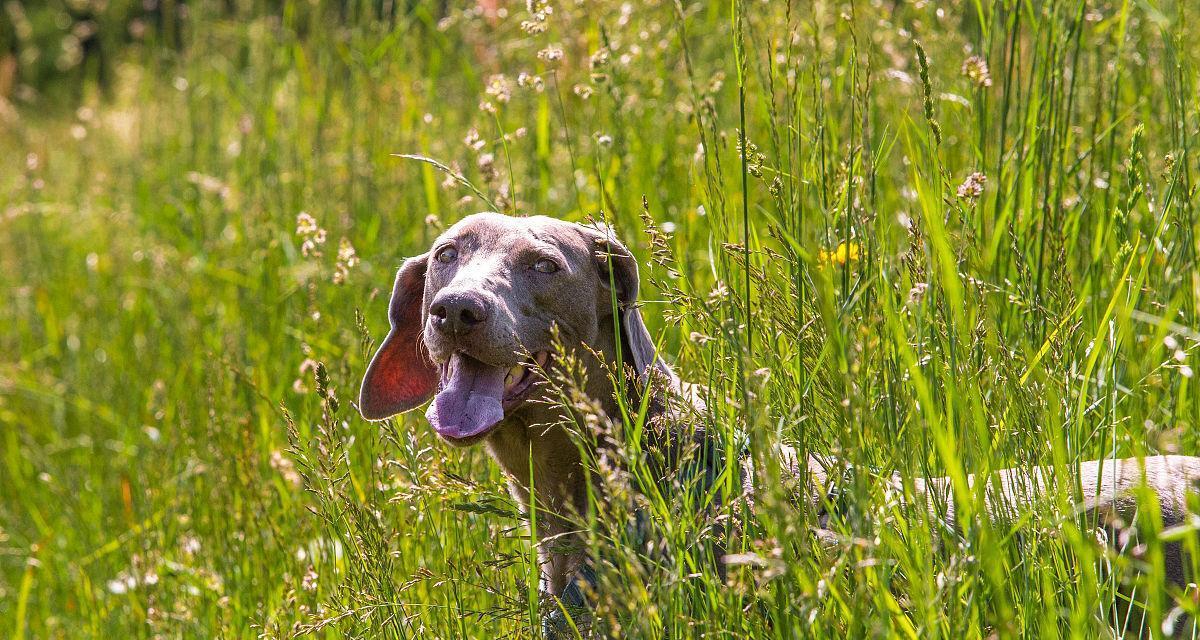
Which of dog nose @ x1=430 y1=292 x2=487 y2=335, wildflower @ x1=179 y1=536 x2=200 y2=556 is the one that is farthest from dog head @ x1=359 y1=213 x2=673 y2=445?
wildflower @ x1=179 y1=536 x2=200 y2=556

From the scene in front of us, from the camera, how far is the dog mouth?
262 centimetres

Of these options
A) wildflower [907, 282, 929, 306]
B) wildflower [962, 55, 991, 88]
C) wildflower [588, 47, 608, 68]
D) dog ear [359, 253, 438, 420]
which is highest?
wildflower [588, 47, 608, 68]

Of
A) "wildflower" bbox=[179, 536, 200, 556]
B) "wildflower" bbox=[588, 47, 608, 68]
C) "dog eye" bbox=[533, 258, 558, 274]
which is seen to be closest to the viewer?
"wildflower" bbox=[588, 47, 608, 68]

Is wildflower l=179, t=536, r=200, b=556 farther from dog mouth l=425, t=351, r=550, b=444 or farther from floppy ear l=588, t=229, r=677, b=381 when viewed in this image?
floppy ear l=588, t=229, r=677, b=381

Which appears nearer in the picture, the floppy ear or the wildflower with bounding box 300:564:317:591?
the wildflower with bounding box 300:564:317:591

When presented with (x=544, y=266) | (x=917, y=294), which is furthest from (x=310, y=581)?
(x=917, y=294)

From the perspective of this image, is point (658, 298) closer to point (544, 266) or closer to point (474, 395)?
point (544, 266)

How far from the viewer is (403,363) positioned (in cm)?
315

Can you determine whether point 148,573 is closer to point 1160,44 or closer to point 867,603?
point 867,603

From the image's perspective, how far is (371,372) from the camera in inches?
122

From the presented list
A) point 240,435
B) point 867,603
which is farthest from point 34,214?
point 867,603

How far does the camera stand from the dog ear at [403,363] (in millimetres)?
3086

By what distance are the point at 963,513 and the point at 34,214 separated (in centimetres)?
571

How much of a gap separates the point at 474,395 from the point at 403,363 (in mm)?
482
